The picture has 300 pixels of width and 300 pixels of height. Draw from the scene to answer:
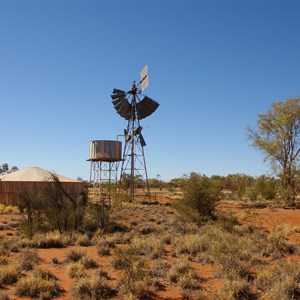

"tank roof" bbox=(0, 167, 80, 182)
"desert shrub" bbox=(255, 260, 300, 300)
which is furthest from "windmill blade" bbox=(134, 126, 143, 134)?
"desert shrub" bbox=(255, 260, 300, 300)

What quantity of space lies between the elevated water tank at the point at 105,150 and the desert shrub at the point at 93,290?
2521cm

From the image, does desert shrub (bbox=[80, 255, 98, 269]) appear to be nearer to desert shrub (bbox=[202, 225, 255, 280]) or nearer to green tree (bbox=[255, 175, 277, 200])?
desert shrub (bbox=[202, 225, 255, 280])

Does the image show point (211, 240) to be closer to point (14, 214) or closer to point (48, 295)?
point (48, 295)

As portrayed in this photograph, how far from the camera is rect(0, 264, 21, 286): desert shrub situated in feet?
29.0

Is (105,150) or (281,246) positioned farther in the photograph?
(105,150)

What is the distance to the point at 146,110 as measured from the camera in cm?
3362

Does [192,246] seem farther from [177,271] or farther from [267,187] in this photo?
[267,187]

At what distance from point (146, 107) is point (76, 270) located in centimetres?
2492

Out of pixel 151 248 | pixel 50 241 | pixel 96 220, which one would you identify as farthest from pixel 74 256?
pixel 96 220

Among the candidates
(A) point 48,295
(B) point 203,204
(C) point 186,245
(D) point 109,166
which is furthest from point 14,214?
(A) point 48,295

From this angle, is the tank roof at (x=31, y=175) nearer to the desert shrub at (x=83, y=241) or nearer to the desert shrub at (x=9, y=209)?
the desert shrub at (x=9, y=209)

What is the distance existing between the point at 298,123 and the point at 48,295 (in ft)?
89.9

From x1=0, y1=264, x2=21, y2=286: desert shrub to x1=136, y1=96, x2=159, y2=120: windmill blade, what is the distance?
2518cm

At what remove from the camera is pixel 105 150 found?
33344 millimetres
